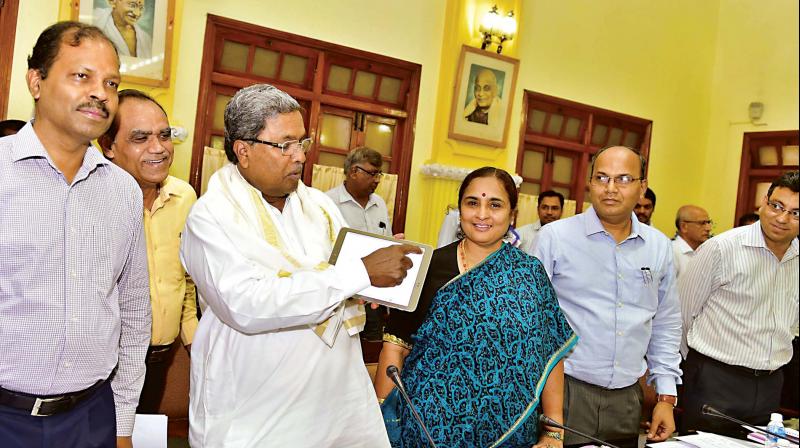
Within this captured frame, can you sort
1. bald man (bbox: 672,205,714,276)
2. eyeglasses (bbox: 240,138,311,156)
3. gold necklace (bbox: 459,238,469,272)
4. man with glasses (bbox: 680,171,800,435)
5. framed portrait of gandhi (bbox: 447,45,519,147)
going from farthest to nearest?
framed portrait of gandhi (bbox: 447,45,519,147)
bald man (bbox: 672,205,714,276)
man with glasses (bbox: 680,171,800,435)
gold necklace (bbox: 459,238,469,272)
eyeglasses (bbox: 240,138,311,156)

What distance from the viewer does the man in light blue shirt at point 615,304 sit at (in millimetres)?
2398

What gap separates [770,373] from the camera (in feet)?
9.20

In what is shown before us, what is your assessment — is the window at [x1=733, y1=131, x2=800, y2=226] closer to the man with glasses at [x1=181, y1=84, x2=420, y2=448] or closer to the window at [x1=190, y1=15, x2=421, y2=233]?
the window at [x1=190, y1=15, x2=421, y2=233]

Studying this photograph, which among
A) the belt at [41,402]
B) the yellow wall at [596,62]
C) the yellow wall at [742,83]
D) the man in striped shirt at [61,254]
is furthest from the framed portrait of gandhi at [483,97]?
the belt at [41,402]

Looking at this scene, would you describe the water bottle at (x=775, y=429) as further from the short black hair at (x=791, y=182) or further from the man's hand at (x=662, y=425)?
the short black hair at (x=791, y=182)

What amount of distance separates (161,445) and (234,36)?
4551 mm

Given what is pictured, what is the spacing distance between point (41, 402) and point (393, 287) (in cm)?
79

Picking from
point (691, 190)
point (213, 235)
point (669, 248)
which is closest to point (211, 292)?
point (213, 235)

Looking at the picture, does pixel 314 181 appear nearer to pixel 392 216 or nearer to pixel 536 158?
pixel 392 216

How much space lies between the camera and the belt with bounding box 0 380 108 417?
140 cm

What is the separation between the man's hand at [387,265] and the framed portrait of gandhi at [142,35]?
418cm

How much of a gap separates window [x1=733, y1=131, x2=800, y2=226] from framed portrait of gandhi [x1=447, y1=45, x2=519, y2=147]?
3.39 m

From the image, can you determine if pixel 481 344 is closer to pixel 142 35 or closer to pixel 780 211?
pixel 780 211

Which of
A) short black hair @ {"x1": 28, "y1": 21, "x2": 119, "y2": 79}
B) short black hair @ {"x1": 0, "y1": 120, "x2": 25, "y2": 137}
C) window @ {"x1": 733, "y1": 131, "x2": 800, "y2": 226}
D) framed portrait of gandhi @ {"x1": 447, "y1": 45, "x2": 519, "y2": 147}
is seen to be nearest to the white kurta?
short black hair @ {"x1": 28, "y1": 21, "x2": 119, "y2": 79}
